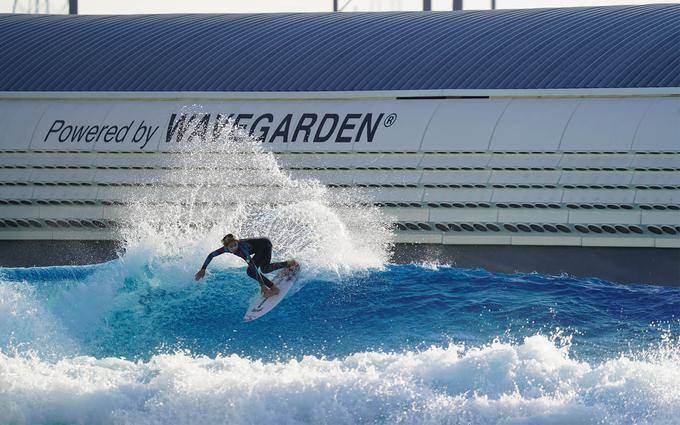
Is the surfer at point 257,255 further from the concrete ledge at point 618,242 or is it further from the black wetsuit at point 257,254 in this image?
the concrete ledge at point 618,242

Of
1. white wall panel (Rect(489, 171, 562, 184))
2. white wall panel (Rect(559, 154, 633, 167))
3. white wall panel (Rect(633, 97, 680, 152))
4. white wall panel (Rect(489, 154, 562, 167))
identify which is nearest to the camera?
white wall panel (Rect(633, 97, 680, 152))

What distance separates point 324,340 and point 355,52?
14624 mm

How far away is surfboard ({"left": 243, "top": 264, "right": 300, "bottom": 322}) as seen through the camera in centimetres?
2069

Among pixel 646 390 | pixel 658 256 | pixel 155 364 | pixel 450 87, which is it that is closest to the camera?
pixel 646 390

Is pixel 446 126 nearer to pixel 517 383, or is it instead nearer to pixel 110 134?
pixel 110 134

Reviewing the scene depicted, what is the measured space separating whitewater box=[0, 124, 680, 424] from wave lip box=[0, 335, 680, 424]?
2cm

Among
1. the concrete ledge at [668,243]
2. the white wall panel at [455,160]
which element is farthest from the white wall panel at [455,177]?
the concrete ledge at [668,243]

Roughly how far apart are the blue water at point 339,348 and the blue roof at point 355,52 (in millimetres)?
8454

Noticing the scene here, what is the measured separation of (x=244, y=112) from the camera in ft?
103

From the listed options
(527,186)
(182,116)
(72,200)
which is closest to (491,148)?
(527,186)

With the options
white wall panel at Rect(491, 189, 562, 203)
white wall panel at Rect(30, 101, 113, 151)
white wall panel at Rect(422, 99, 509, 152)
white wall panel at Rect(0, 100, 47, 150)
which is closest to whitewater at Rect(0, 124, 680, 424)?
white wall panel at Rect(422, 99, 509, 152)

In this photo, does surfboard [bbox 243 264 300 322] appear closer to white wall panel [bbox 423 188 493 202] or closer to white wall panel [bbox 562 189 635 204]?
white wall panel [bbox 423 188 493 202]

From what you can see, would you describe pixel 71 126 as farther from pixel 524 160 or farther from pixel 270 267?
pixel 270 267

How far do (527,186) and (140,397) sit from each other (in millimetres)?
14327
